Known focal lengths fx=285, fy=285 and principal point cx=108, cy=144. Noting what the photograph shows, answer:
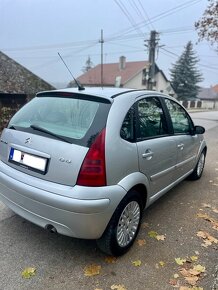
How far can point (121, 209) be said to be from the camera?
2.78 metres

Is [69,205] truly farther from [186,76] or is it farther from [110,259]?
[186,76]

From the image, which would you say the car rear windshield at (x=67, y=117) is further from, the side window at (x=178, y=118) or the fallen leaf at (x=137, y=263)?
the side window at (x=178, y=118)

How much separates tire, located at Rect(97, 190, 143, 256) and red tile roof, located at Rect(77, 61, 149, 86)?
1509 inches

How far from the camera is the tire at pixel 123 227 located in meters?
2.76

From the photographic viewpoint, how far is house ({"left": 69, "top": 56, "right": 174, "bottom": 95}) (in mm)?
41719

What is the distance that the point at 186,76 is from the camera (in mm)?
50625


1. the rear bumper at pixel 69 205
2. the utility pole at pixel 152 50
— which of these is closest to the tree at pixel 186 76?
the utility pole at pixel 152 50

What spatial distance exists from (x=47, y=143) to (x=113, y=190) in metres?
0.75

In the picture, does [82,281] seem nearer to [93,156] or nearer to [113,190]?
[113,190]

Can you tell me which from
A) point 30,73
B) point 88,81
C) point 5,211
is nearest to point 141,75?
point 88,81

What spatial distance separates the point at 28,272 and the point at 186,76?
5191 centimetres

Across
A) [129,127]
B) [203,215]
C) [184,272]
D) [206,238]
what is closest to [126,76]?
[203,215]

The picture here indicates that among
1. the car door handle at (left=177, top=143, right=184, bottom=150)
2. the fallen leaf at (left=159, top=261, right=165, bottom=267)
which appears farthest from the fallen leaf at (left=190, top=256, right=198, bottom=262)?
the car door handle at (left=177, top=143, right=184, bottom=150)

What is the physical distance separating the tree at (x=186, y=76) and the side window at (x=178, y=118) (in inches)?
1900
